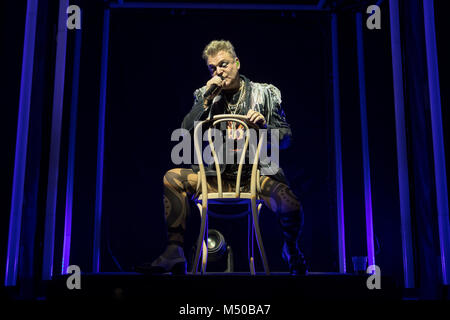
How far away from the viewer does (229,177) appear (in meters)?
2.84

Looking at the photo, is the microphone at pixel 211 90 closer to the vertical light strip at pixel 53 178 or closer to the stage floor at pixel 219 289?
the vertical light strip at pixel 53 178

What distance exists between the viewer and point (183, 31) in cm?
382

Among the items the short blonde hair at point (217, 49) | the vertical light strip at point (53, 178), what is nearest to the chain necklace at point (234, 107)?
the short blonde hair at point (217, 49)

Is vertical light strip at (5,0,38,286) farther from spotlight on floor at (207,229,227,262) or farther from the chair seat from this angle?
spotlight on floor at (207,229,227,262)

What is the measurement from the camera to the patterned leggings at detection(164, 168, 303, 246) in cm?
256

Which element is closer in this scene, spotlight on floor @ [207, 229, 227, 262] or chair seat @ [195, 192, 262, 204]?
chair seat @ [195, 192, 262, 204]

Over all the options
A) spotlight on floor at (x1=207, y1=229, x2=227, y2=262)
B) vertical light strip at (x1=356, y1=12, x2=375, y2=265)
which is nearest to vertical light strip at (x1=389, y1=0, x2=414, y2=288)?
vertical light strip at (x1=356, y1=12, x2=375, y2=265)

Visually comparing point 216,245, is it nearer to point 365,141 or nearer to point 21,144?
point 365,141

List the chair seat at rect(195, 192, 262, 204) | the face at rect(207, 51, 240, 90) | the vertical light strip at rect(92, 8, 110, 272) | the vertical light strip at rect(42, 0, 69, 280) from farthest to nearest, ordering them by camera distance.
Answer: the vertical light strip at rect(92, 8, 110, 272)
the face at rect(207, 51, 240, 90)
the chair seat at rect(195, 192, 262, 204)
the vertical light strip at rect(42, 0, 69, 280)

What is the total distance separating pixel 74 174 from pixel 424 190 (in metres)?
2.08

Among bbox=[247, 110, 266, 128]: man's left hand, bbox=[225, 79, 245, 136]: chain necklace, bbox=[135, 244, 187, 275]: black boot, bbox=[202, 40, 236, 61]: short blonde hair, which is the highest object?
bbox=[202, 40, 236, 61]: short blonde hair

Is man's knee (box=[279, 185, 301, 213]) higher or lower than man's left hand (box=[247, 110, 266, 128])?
lower

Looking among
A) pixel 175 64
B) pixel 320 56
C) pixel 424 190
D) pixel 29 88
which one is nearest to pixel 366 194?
pixel 424 190

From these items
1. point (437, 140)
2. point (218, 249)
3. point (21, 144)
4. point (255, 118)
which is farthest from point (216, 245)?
point (437, 140)
